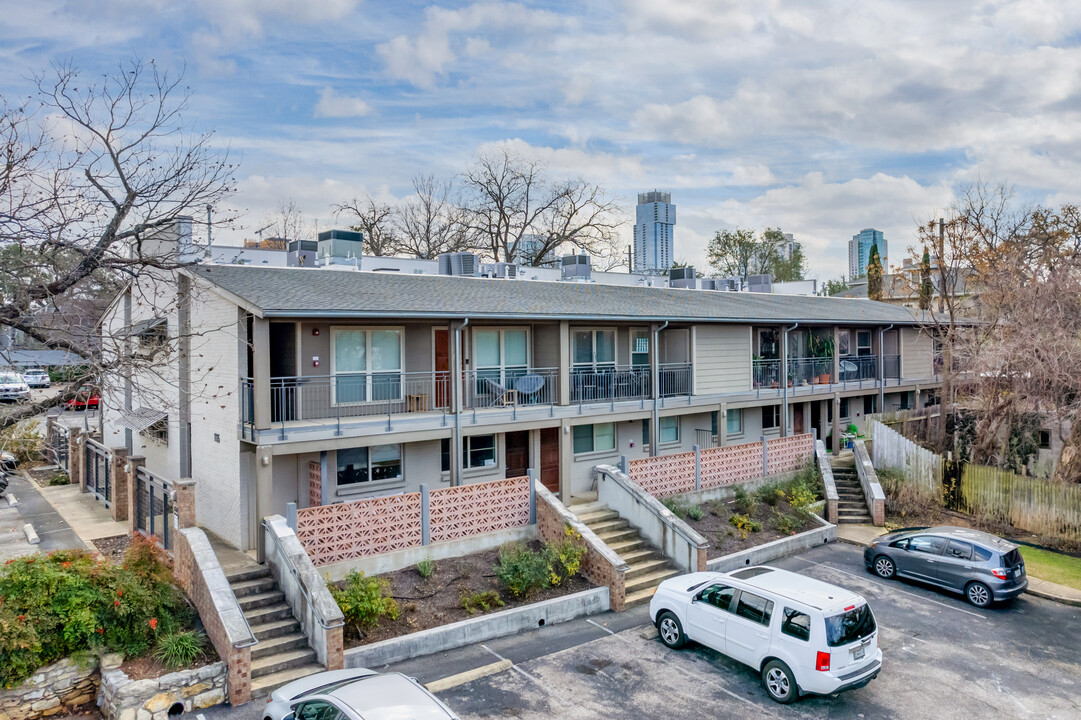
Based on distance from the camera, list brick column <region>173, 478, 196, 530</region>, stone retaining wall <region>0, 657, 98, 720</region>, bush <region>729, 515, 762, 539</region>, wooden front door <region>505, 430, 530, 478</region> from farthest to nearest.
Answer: wooden front door <region>505, 430, 530, 478</region>
bush <region>729, 515, 762, 539</region>
brick column <region>173, 478, 196, 530</region>
stone retaining wall <region>0, 657, 98, 720</region>

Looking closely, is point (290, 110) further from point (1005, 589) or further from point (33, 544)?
point (1005, 589)

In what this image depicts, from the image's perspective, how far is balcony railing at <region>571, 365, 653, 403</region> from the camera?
18578 millimetres

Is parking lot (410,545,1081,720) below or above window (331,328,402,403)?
below

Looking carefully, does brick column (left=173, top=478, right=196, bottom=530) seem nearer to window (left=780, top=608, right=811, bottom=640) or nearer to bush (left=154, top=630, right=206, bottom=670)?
bush (left=154, top=630, right=206, bottom=670)

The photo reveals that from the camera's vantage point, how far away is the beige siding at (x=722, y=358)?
2122cm

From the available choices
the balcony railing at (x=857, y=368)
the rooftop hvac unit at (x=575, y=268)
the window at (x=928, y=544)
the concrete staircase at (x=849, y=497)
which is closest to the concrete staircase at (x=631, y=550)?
the window at (x=928, y=544)

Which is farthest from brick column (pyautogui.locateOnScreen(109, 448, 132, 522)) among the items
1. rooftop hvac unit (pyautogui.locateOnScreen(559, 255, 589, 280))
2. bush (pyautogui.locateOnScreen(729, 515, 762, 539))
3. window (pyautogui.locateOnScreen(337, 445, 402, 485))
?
rooftop hvac unit (pyautogui.locateOnScreen(559, 255, 589, 280))

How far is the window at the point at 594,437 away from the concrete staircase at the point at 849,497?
711cm

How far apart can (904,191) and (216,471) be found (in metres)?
35.0

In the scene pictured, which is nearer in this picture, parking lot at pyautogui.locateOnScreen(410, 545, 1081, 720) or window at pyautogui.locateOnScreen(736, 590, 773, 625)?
parking lot at pyautogui.locateOnScreen(410, 545, 1081, 720)

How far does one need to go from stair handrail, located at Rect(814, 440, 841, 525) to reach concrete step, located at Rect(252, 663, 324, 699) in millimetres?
14908

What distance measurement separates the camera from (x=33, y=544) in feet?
49.9

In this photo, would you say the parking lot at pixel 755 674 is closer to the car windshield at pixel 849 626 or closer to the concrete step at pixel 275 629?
the car windshield at pixel 849 626

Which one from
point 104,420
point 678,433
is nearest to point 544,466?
point 678,433
